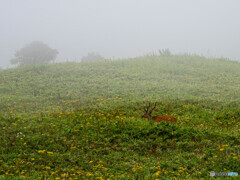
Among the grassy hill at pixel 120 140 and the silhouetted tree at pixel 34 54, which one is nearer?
the grassy hill at pixel 120 140

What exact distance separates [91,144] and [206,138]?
3.97 meters

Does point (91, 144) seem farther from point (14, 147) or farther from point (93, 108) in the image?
point (93, 108)

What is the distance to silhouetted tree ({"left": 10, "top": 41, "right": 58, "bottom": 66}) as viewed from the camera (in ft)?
169

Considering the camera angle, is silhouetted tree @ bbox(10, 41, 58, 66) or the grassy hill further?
silhouetted tree @ bbox(10, 41, 58, 66)

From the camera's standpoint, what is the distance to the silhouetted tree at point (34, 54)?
51.6m

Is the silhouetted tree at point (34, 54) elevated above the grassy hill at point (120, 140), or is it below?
above

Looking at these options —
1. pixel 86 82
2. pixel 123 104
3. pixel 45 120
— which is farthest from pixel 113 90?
pixel 45 120

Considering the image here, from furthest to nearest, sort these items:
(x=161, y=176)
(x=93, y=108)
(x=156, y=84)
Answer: (x=156, y=84)
(x=93, y=108)
(x=161, y=176)

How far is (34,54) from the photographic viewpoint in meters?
51.6

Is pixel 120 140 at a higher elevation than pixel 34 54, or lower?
lower

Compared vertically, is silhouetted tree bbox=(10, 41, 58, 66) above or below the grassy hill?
above

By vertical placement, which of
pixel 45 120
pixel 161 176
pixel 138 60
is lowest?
pixel 161 176

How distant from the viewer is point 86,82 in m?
21.1

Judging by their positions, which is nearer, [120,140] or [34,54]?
[120,140]
